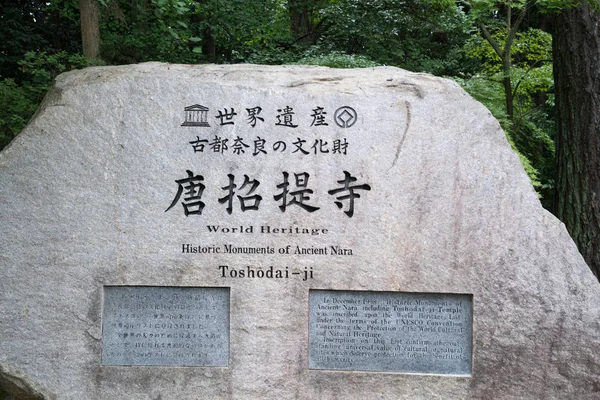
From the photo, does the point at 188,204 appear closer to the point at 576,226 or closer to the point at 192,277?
the point at 192,277

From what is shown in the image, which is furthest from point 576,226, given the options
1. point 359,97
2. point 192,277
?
point 192,277

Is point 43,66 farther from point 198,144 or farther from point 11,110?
point 198,144

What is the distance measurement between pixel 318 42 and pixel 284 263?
222 inches

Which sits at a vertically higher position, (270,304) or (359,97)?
(359,97)

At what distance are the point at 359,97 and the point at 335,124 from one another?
238mm

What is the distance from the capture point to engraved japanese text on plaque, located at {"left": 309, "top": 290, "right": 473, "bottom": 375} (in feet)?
12.5

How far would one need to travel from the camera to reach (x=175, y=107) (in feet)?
12.8

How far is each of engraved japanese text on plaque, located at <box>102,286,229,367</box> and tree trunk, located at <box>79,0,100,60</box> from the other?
10.8ft

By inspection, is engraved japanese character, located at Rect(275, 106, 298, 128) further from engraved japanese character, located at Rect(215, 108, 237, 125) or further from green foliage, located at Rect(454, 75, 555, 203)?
green foliage, located at Rect(454, 75, 555, 203)

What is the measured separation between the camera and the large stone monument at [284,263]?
377 centimetres

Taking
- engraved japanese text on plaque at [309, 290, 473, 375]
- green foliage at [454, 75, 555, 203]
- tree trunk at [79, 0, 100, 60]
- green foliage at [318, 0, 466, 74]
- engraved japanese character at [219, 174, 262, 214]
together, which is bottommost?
engraved japanese text on plaque at [309, 290, 473, 375]

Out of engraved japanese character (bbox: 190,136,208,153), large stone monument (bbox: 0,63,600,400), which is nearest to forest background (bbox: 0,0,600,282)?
large stone monument (bbox: 0,63,600,400)

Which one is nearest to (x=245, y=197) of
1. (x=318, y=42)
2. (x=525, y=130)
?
(x=525, y=130)

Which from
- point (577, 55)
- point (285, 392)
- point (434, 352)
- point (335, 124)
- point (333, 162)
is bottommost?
point (285, 392)
